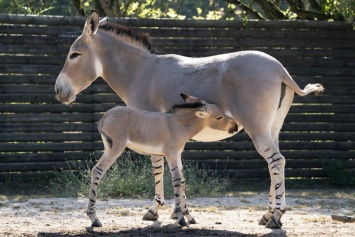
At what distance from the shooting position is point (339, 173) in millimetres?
13906

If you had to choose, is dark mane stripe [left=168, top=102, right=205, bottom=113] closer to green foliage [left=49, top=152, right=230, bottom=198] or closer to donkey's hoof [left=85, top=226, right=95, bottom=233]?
donkey's hoof [left=85, top=226, right=95, bottom=233]

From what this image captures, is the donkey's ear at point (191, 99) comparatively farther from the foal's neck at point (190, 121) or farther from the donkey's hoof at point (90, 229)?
the donkey's hoof at point (90, 229)

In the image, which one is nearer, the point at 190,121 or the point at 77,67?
the point at 190,121

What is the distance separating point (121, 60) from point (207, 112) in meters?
1.63

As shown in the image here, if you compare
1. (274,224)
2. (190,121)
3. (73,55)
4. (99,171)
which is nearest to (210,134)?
(190,121)

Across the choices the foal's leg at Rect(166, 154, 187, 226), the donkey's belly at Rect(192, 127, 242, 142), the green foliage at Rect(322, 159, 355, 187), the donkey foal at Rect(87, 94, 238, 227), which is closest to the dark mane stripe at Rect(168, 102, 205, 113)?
the donkey foal at Rect(87, 94, 238, 227)

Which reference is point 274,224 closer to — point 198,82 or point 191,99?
point 191,99

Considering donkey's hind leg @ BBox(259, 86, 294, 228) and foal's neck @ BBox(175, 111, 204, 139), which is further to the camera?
donkey's hind leg @ BBox(259, 86, 294, 228)

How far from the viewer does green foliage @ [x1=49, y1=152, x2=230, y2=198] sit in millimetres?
11655

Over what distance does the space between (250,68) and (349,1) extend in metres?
4.91

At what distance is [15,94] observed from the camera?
13.3m

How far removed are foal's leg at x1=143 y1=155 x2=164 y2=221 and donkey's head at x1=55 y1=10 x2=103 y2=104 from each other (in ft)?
4.14

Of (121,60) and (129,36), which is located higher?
(129,36)

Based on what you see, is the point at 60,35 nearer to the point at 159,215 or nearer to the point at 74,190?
the point at 74,190
